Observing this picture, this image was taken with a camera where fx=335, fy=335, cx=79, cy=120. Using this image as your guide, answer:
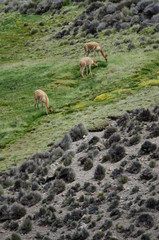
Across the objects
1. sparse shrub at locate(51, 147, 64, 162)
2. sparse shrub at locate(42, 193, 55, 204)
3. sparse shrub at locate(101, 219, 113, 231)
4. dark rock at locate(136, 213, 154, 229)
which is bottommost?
sparse shrub at locate(42, 193, 55, 204)

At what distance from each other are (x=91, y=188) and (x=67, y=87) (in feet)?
68.6

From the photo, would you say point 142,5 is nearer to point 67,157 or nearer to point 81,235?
point 67,157

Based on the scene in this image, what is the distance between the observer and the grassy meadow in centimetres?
2409

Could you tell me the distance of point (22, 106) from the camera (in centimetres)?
3133

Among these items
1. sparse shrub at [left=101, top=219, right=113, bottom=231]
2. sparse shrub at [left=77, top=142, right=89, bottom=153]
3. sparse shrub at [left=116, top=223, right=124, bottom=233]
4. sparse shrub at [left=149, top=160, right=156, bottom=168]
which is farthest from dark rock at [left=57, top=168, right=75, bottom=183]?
sparse shrub at [left=116, top=223, right=124, bottom=233]

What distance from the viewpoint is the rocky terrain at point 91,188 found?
1201 centimetres

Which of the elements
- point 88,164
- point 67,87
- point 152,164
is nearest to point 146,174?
point 152,164

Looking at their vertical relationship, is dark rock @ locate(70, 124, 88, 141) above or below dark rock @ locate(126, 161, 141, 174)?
below

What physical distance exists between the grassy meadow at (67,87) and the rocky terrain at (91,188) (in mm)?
2444

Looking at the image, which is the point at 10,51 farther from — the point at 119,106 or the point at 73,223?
the point at 73,223

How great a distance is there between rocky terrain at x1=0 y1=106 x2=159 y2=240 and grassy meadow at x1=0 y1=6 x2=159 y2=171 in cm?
244

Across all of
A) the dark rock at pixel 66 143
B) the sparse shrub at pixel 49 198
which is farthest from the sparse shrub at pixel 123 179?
the dark rock at pixel 66 143

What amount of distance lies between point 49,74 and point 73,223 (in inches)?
1119

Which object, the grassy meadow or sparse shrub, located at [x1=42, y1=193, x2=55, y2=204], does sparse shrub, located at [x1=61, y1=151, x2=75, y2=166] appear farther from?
the grassy meadow
